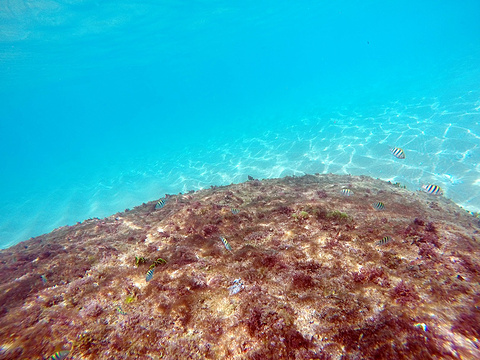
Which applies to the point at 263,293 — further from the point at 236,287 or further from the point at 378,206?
the point at 378,206

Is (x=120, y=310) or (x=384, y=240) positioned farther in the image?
(x=384, y=240)

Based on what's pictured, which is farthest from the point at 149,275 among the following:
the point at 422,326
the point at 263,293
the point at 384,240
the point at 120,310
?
the point at 384,240

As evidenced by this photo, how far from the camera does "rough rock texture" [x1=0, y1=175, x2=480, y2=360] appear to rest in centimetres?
237

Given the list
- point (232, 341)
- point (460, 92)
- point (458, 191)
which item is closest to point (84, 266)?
point (232, 341)

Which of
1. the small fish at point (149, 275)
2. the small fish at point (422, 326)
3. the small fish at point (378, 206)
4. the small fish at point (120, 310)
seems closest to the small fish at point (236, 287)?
the small fish at point (149, 275)

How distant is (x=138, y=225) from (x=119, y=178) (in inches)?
1132

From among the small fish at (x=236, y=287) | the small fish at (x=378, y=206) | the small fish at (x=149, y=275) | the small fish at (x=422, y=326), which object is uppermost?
the small fish at (x=378, y=206)

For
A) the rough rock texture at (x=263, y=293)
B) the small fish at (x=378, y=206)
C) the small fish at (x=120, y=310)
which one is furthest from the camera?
the small fish at (x=378, y=206)

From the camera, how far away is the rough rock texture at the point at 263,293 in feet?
7.77

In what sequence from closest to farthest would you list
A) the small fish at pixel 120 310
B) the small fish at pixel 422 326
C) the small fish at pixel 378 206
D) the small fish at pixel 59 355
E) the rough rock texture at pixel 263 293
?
the small fish at pixel 422 326 < the rough rock texture at pixel 263 293 < the small fish at pixel 59 355 < the small fish at pixel 120 310 < the small fish at pixel 378 206

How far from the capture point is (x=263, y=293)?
3137 millimetres

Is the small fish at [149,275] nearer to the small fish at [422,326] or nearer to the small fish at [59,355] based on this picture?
the small fish at [59,355]

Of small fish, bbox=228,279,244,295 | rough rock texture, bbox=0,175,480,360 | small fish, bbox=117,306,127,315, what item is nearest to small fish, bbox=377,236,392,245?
rough rock texture, bbox=0,175,480,360

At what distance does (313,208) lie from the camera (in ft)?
17.6
